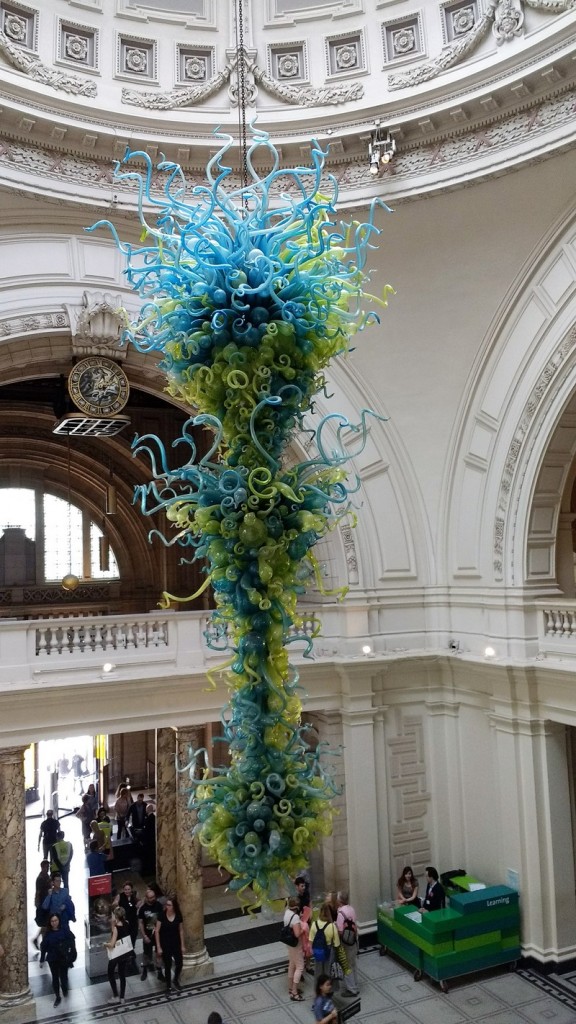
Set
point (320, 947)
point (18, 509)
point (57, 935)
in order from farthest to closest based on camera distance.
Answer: point (18, 509), point (57, 935), point (320, 947)

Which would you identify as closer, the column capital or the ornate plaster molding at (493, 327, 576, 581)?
the column capital

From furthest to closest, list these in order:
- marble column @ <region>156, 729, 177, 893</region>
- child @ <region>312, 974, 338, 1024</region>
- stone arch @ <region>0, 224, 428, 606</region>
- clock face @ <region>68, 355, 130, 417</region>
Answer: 1. marble column @ <region>156, 729, 177, 893</region>
2. clock face @ <region>68, 355, 130, 417</region>
3. stone arch @ <region>0, 224, 428, 606</region>
4. child @ <region>312, 974, 338, 1024</region>

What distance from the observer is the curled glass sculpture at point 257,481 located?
3.44m

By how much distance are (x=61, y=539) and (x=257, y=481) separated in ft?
62.4

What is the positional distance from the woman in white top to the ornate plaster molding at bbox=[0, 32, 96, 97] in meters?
10.4

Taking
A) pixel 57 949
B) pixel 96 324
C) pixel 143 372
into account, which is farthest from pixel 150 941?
pixel 96 324

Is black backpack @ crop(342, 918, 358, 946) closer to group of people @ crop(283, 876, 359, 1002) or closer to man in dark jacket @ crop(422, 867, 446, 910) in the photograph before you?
group of people @ crop(283, 876, 359, 1002)

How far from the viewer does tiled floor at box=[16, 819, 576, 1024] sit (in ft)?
32.0

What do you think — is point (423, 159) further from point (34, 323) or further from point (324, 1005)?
point (324, 1005)

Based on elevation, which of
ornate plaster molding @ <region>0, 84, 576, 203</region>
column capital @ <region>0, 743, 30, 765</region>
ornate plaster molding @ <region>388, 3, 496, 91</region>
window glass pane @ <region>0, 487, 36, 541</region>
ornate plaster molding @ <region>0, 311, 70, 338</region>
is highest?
ornate plaster molding @ <region>388, 3, 496, 91</region>

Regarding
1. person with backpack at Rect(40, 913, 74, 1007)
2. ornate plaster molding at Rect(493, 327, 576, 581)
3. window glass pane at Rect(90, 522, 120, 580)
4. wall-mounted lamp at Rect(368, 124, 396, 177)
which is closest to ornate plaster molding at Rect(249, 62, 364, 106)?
wall-mounted lamp at Rect(368, 124, 396, 177)

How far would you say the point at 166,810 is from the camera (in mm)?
12609

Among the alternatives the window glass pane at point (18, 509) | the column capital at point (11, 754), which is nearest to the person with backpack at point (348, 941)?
the column capital at point (11, 754)

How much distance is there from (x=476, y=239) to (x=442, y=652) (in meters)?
5.81
